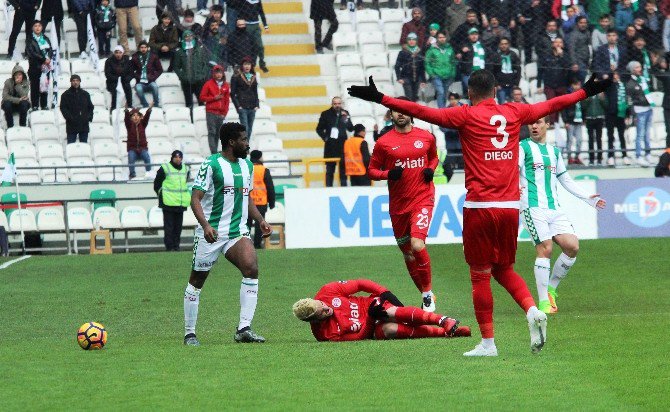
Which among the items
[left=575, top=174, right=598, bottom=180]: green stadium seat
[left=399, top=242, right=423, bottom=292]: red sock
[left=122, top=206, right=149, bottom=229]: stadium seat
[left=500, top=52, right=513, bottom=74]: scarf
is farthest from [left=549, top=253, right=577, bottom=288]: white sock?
[left=500, top=52, right=513, bottom=74]: scarf

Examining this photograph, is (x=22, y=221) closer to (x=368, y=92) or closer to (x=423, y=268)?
(x=423, y=268)

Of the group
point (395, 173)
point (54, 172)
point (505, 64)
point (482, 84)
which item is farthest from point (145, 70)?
point (482, 84)

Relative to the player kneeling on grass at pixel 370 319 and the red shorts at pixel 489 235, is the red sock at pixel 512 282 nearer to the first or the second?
the red shorts at pixel 489 235

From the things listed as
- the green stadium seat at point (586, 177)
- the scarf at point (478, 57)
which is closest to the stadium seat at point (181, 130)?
the scarf at point (478, 57)

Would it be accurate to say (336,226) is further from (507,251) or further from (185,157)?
(507,251)

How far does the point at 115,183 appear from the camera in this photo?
27.2 meters

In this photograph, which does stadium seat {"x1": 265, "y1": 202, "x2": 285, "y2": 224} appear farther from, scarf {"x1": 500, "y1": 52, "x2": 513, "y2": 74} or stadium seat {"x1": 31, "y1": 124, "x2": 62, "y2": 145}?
scarf {"x1": 500, "y1": 52, "x2": 513, "y2": 74}

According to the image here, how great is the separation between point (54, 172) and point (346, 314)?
16435 millimetres

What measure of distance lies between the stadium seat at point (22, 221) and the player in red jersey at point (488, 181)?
1691 centimetres

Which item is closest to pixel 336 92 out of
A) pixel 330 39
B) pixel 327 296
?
pixel 330 39

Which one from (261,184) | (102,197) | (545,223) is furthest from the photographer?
(102,197)

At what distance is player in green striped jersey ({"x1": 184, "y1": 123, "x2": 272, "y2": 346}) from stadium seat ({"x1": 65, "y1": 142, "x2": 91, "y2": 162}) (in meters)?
16.0

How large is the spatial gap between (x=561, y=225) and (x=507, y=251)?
15.0 feet

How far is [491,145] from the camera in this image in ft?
33.1
